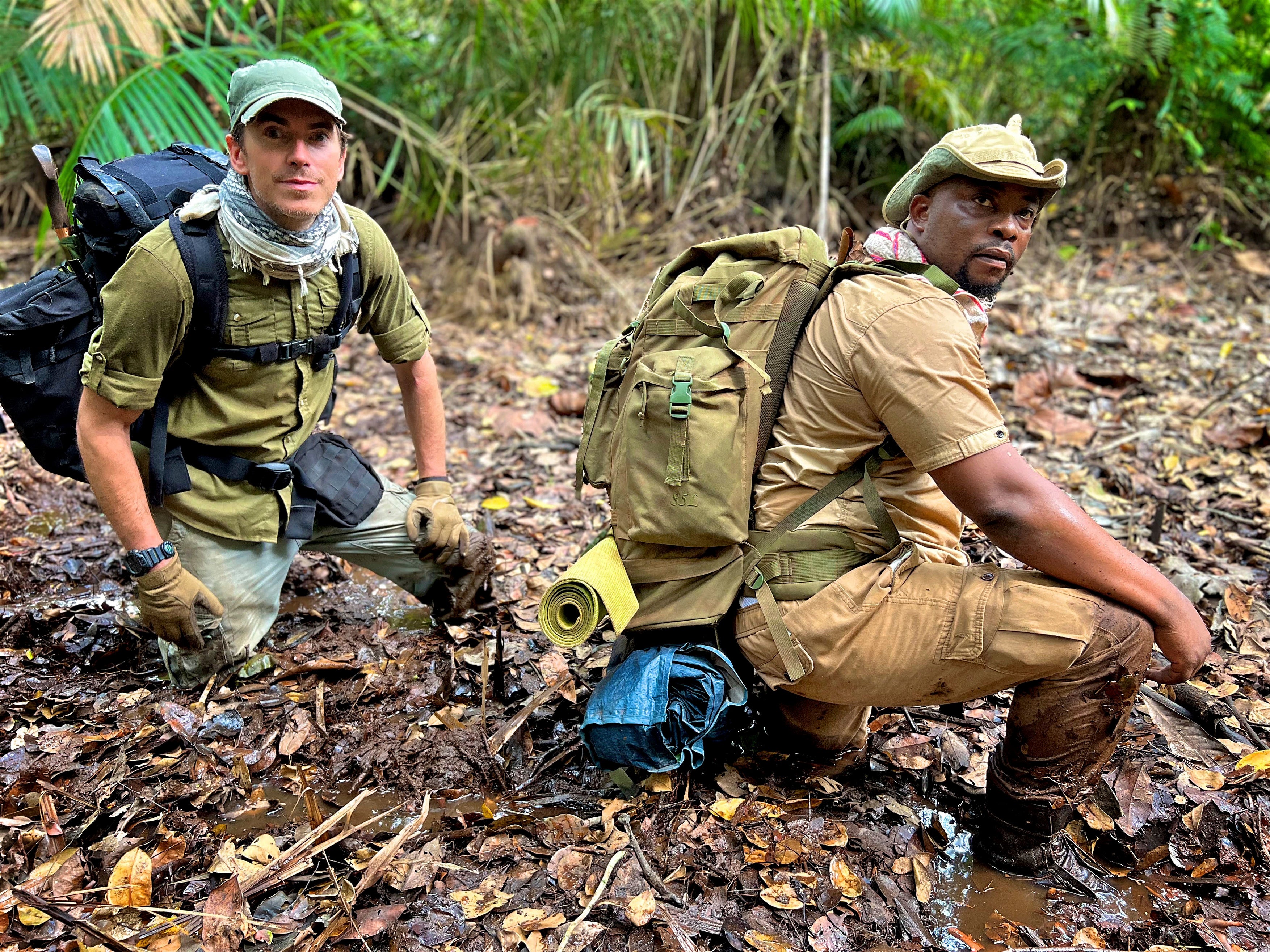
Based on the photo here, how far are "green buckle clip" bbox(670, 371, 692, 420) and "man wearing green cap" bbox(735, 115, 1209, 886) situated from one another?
333 millimetres

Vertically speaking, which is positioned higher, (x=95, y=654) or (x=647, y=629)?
(x=647, y=629)

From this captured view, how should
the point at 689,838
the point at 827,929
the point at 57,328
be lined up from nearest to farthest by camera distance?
the point at 827,929 < the point at 689,838 < the point at 57,328

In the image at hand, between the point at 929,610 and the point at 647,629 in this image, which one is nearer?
the point at 929,610

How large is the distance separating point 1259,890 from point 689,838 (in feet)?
5.02

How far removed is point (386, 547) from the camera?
367 centimetres

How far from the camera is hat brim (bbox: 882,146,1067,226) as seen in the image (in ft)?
8.07

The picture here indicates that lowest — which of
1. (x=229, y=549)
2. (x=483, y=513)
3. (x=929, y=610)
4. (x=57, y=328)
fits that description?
(x=483, y=513)

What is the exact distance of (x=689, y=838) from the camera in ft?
8.73

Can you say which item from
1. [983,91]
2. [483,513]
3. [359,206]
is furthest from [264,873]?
[983,91]

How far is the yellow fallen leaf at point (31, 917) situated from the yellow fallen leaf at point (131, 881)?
0.14m

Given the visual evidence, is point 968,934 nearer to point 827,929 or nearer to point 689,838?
point 827,929

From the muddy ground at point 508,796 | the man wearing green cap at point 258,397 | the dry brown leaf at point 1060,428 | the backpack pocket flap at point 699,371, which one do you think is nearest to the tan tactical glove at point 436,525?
the man wearing green cap at point 258,397

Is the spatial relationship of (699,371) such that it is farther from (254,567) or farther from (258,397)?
(254,567)

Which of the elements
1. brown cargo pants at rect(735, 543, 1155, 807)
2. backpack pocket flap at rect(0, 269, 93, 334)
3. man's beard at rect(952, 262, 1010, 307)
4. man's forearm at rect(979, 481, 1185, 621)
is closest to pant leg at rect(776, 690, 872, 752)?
brown cargo pants at rect(735, 543, 1155, 807)
